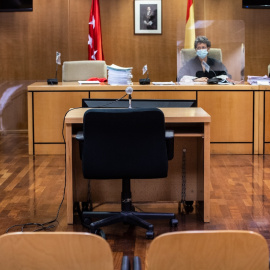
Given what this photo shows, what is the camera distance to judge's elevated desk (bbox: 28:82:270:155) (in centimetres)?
746

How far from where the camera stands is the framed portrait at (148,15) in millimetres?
9656

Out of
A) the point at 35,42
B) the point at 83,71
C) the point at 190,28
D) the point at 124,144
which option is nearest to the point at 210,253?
the point at 124,144

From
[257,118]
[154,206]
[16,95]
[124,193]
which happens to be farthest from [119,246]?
[16,95]

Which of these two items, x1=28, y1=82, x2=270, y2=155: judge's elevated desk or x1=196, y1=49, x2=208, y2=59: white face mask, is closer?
x1=28, y1=82, x2=270, y2=155: judge's elevated desk

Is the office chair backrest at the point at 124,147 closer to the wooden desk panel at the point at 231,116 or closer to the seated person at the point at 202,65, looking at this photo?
the wooden desk panel at the point at 231,116

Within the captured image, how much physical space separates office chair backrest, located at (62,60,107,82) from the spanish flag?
1609 mm

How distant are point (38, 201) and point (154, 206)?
3.16ft

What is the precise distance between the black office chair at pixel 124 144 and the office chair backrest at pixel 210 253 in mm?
2057

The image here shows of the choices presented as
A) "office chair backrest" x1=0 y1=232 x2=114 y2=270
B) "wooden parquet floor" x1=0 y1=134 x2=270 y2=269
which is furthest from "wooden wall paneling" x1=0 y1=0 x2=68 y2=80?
"office chair backrest" x1=0 y1=232 x2=114 y2=270

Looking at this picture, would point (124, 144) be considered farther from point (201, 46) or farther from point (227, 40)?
point (227, 40)

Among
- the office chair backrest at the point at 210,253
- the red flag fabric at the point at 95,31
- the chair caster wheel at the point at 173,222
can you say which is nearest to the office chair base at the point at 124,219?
the chair caster wheel at the point at 173,222

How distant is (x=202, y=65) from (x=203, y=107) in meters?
0.72

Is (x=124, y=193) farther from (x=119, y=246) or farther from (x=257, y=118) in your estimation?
(x=257, y=118)

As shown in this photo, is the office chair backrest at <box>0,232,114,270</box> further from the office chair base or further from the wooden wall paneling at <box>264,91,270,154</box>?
the wooden wall paneling at <box>264,91,270,154</box>
